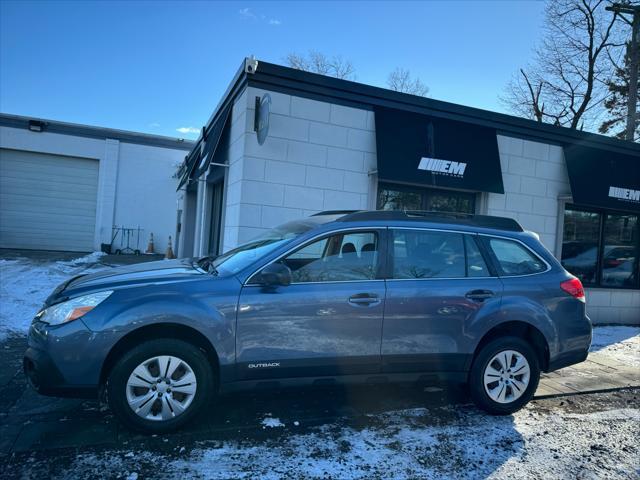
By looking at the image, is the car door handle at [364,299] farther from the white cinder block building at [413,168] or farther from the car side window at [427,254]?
the white cinder block building at [413,168]

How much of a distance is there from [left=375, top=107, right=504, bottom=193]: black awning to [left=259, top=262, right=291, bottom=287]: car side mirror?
Answer: 441 centimetres

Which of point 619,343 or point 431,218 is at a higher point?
point 431,218

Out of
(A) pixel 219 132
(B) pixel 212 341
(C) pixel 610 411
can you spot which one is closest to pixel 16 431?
(B) pixel 212 341

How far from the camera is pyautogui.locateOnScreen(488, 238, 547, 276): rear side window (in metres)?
4.43

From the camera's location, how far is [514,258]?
4496mm

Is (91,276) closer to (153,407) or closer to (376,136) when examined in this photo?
(153,407)

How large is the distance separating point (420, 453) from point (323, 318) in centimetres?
125

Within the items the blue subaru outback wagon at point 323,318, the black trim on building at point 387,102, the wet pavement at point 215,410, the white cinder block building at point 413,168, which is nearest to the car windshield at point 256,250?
the blue subaru outback wagon at point 323,318

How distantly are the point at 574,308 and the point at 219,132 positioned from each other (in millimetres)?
6489

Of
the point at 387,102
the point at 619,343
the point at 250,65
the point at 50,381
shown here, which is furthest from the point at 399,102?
the point at 50,381

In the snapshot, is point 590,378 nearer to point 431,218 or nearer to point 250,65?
point 431,218

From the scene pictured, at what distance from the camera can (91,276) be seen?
3.96 m

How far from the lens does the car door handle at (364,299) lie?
12.5 feet

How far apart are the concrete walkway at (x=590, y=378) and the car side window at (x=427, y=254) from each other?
199 cm
